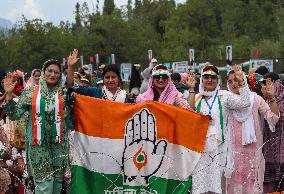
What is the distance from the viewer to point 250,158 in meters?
6.91

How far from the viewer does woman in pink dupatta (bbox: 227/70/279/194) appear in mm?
6793

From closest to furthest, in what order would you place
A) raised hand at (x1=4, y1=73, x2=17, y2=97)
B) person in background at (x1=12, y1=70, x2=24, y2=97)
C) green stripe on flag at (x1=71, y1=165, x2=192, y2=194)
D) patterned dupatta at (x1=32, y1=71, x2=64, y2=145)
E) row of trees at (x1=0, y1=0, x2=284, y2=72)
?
1. patterned dupatta at (x1=32, y1=71, x2=64, y2=145)
2. raised hand at (x1=4, y1=73, x2=17, y2=97)
3. green stripe on flag at (x1=71, y1=165, x2=192, y2=194)
4. person in background at (x1=12, y1=70, x2=24, y2=97)
5. row of trees at (x1=0, y1=0, x2=284, y2=72)

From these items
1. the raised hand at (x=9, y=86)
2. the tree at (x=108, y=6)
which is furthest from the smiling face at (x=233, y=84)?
the tree at (x=108, y=6)

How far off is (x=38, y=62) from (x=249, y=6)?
2500 cm

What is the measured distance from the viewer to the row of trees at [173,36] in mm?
44875

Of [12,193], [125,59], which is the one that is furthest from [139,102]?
[125,59]

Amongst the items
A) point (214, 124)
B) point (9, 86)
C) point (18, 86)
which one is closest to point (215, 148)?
point (214, 124)

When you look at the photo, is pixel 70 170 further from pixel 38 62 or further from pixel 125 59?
pixel 125 59

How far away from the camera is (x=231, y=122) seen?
268 inches

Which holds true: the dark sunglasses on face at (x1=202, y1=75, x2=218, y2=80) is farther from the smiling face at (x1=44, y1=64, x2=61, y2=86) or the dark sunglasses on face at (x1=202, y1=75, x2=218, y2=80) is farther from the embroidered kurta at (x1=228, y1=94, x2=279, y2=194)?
the smiling face at (x1=44, y1=64, x2=61, y2=86)

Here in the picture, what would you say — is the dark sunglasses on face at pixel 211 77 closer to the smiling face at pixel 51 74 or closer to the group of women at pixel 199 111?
the group of women at pixel 199 111

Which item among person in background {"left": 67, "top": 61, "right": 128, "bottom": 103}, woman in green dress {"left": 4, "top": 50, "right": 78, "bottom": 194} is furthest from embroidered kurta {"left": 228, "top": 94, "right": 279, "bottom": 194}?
woman in green dress {"left": 4, "top": 50, "right": 78, "bottom": 194}

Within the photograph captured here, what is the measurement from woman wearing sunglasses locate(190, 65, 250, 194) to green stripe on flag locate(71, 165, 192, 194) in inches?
15.5

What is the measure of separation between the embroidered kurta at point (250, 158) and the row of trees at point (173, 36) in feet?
115
